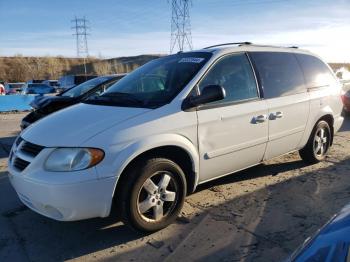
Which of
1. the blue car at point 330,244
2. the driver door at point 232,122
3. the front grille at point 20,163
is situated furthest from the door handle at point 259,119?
the blue car at point 330,244

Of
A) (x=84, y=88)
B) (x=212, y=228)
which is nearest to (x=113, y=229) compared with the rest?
(x=212, y=228)

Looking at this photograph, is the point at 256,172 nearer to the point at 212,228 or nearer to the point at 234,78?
the point at 234,78

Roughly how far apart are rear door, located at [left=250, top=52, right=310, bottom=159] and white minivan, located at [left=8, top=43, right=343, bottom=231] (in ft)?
0.04

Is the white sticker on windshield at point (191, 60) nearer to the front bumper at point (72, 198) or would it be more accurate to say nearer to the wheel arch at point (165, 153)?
the wheel arch at point (165, 153)

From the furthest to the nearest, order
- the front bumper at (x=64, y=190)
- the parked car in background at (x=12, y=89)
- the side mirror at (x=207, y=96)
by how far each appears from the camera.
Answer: the parked car in background at (x=12, y=89) → the side mirror at (x=207, y=96) → the front bumper at (x=64, y=190)

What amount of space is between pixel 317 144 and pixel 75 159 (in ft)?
13.2

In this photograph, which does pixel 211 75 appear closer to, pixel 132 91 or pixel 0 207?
pixel 132 91

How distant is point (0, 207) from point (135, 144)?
2.19 m

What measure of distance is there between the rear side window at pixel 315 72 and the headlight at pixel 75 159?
11.4ft

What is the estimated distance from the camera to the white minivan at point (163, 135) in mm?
3410

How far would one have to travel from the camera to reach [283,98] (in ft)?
16.8

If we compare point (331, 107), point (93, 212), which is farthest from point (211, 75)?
point (331, 107)

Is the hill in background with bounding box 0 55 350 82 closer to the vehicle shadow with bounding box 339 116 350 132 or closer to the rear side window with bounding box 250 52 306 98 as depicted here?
the vehicle shadow with bounding box 339 116 350 132

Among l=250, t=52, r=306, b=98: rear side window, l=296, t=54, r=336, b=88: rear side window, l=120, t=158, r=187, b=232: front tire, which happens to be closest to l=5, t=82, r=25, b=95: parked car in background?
l=296, t=54, r=336, b=88: rear side window
